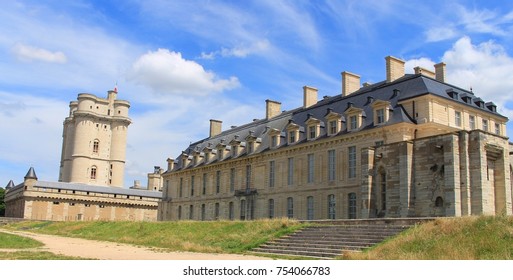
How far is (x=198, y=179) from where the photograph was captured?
173ft

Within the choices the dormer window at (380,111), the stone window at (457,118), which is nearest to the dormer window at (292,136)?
the dormer window at (380,111)

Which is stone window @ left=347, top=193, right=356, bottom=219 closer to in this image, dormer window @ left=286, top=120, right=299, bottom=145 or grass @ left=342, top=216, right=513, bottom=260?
dormer window @ left=286, top=120, right=299, bottom=145

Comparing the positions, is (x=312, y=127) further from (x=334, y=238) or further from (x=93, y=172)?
(x=93, y=172)

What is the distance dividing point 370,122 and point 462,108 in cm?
624

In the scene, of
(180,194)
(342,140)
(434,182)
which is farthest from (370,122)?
(180,194)

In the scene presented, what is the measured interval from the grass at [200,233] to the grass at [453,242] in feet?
24.1

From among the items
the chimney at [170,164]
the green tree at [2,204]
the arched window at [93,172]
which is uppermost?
the arched window at [93,172]

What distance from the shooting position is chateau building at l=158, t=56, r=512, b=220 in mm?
26672

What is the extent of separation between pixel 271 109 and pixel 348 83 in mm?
10707

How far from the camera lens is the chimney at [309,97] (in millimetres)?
44750

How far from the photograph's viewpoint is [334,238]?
68.2 feet

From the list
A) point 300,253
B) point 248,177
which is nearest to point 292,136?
point 248,177

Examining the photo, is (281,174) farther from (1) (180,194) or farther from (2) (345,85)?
(1) (180,194)

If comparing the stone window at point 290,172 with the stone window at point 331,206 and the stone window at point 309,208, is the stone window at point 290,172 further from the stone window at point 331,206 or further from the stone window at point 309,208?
the stone window at point 331,206
